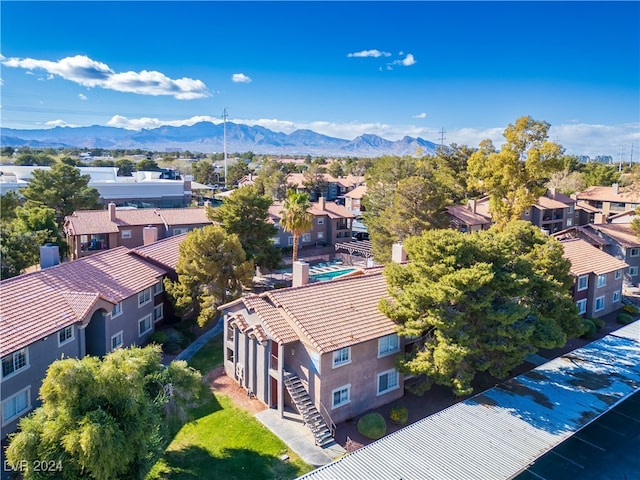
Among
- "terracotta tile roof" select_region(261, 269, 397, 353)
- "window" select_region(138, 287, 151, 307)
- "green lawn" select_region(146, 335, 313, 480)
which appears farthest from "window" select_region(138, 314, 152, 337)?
"terracotta tile roof" select_region(261, 269, 397, 353)

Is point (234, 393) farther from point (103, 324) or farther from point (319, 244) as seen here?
point (319, 244)

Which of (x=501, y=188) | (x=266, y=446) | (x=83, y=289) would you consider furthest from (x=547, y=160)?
(x=83, y=289)

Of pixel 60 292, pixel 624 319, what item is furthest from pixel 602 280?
pixel 60 292

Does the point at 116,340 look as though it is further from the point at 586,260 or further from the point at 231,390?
the point at 586,260

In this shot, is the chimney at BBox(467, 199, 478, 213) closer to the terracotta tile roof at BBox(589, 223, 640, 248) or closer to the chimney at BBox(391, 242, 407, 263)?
the terracotta tile roof at BBox(589, 223, 640, 248)

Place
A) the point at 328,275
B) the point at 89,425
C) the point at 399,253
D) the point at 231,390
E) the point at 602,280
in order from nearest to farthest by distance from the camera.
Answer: the point at 89,425
the point at 231,390
the point at 399,253
the point at 602,280
the point at 328,275

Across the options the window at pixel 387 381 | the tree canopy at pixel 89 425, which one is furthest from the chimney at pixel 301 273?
the tree canopy at pixel 89 425
